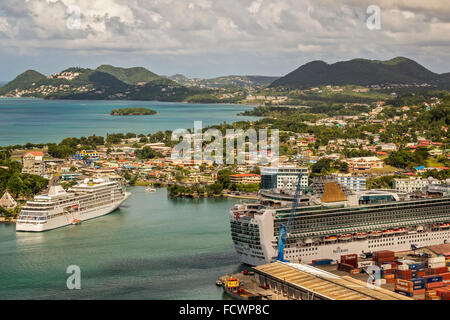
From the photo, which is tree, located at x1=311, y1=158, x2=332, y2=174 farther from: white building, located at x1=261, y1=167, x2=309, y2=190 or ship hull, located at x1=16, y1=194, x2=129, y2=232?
ship hull, located at x1=16, y1=194, x2=129, y2=232

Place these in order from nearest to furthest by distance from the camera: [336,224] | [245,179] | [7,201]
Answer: [336,224], [7,201], [245,179]

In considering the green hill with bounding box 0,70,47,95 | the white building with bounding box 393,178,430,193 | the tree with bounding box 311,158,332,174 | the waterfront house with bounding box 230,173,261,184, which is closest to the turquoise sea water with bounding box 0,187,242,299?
the waterfront house with bounding box 230,173,261,184

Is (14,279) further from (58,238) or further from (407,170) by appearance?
(407,170)

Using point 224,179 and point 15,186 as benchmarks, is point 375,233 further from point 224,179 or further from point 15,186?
point 15,186

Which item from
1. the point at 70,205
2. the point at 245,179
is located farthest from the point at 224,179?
the point at 70,205

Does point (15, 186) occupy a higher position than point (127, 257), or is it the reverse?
point (15, 186)

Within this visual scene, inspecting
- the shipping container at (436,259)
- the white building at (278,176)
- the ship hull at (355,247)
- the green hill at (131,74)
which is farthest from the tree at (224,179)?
the green hill at (131,74)
